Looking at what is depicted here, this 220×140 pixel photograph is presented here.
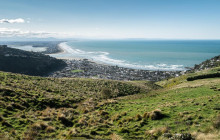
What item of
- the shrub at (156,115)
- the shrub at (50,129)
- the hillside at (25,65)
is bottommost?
the hillside at (25,65)

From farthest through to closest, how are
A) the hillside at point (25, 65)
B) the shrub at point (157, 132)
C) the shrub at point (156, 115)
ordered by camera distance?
the hillside at point (25, 65) < the shrub at point (156, 115) < the shrub at point (157, 132)

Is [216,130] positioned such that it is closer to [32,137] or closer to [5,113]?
[32,137]

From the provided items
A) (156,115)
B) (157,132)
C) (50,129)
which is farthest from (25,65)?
(157,132)

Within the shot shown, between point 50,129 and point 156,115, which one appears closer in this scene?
point 50,129

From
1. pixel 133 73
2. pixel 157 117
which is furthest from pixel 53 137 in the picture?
pixel 133 73

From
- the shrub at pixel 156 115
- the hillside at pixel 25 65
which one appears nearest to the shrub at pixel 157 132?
the shrub at pixel 156 115

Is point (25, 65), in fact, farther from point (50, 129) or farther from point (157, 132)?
point (157, 132)

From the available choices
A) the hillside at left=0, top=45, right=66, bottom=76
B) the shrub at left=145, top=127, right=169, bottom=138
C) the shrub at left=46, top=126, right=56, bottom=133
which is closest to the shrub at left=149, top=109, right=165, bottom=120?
the shrub at left=145, top=127, right=169, bottom=138

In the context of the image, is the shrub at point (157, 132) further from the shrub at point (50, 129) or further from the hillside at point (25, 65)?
the hillside at point (25, 65)

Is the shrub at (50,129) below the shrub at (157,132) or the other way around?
below

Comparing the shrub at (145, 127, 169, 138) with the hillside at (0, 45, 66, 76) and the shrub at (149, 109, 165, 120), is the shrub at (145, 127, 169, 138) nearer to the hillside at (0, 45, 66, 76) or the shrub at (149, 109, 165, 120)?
the shrub at (149, 109, 165, 120)

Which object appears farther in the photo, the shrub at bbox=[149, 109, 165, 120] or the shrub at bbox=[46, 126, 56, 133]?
the shrub at bbox=[149, 109, 165, 120]
